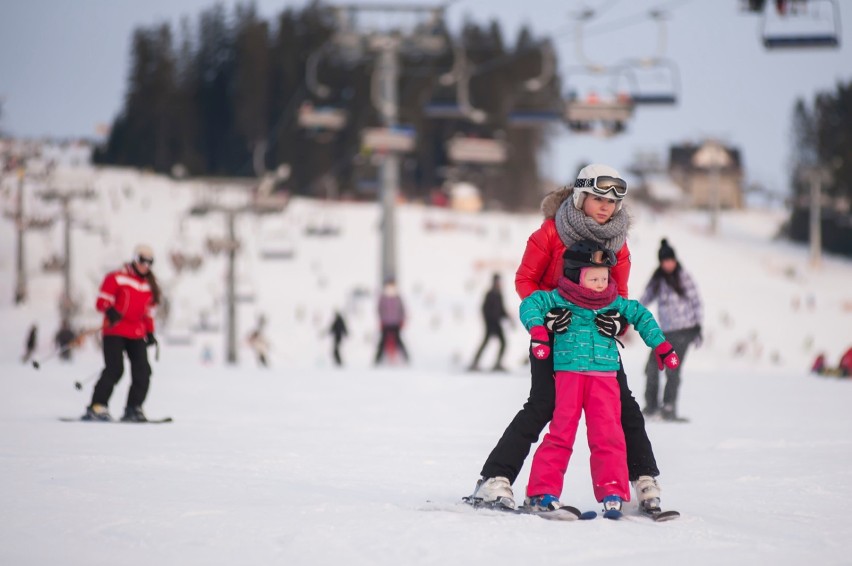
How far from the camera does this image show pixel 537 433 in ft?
17.7

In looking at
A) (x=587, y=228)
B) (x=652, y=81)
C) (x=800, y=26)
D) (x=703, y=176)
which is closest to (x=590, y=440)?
(x=587, y=228)

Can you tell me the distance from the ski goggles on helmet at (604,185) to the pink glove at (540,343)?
2.11 feet

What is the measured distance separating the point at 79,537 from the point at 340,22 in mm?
24210

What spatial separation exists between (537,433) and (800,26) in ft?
43.4

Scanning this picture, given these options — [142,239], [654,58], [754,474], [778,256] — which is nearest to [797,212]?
[778,256]

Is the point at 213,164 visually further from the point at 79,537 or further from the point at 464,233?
the point at 79,537

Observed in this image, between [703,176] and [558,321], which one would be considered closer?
[558,321]

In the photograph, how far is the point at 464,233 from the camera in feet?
Answer: 196

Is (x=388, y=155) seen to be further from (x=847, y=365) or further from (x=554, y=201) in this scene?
(x=554, y=201)

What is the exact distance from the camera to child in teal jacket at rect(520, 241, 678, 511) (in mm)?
5191

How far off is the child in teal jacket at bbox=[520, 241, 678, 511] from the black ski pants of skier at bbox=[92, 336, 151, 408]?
448cm

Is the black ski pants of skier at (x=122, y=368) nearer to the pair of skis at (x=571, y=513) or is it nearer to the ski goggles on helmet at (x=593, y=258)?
the pair of skis at (x=571, y=513)

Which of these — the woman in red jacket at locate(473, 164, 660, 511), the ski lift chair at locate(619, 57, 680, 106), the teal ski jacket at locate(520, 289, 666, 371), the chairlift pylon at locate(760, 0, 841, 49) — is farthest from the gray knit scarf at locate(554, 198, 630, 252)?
the ski lift chair at locate(619, 57, 680, 106)

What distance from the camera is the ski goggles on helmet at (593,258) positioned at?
5.19 metres
